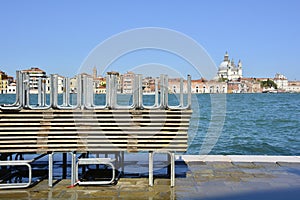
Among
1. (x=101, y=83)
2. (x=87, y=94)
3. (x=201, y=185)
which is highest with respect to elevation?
(x=101, y=83)

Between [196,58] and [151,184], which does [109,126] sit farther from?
[196,58]

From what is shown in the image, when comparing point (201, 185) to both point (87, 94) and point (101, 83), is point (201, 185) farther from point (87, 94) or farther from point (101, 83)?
point (101, 83)

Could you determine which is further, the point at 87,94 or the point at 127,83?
the point at 127,83

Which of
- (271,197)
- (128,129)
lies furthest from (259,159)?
(128,129)

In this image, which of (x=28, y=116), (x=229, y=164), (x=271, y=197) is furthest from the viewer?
(x=229, y=164)

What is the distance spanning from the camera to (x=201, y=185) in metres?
8.00

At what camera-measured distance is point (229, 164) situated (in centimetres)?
1008

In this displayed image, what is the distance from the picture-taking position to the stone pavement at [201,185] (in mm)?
7277

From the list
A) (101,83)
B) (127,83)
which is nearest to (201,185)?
(127,83)

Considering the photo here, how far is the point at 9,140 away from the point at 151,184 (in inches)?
Answer: 111

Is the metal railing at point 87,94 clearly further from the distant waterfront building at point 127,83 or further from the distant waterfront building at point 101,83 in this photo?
the distant waterfront building at point 101,83

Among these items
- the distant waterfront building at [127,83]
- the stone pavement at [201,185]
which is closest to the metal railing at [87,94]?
the distant waterfront building at [127,83]

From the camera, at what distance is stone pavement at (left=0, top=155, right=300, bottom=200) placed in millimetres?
7277

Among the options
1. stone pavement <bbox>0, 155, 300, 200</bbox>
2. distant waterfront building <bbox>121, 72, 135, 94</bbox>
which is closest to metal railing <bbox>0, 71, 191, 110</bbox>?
distant waterfront building <bbox>121, 72, 135, 94</bbox>
